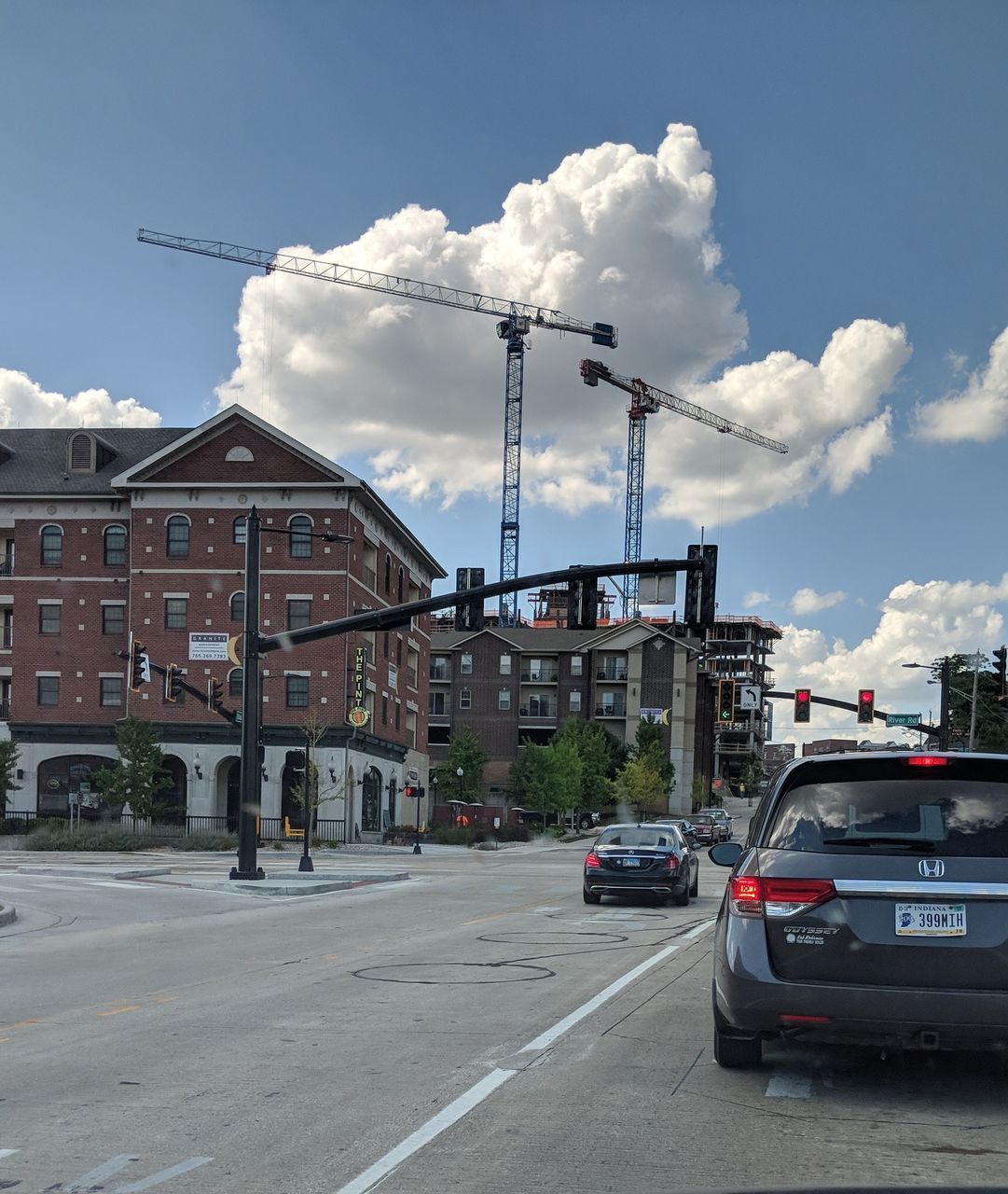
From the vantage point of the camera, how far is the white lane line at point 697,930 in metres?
17.5

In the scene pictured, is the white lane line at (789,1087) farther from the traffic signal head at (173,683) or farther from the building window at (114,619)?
the building window at (114,619)

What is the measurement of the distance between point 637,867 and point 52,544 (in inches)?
1759

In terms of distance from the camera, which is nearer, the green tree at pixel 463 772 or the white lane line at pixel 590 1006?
the white lane line at pixel 590 1006

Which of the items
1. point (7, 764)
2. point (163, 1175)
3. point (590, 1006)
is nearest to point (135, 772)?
point (7, 764)

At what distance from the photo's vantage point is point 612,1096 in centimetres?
738

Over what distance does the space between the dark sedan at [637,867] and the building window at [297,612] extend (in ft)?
116

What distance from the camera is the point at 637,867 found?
75.7ft

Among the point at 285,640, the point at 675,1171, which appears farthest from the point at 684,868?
the point at 675,1171

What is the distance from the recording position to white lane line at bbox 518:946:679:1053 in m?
9.18

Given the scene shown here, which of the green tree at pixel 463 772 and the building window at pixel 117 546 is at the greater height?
the building window at pixel 117 546

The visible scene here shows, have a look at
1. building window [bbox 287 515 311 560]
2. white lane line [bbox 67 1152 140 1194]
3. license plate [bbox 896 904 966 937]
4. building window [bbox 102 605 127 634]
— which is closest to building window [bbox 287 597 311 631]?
building window [bbox 287 515 311 560]

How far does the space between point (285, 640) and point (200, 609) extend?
104 feet

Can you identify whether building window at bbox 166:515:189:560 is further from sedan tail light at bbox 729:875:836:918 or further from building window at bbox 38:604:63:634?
sedan tail light at bbox 729:875:836:918

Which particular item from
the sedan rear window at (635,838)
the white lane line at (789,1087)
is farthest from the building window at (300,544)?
the white lane line at (789,1087)
